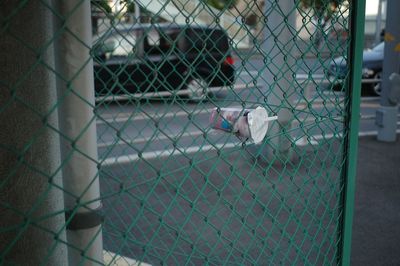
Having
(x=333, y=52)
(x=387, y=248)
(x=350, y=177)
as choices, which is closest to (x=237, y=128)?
(x=333, y=52)

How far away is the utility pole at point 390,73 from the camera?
5.81 metres

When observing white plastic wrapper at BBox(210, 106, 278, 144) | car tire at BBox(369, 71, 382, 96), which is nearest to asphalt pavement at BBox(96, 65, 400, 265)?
white plastic wrapper at BBox(210, 106, 278, 144)

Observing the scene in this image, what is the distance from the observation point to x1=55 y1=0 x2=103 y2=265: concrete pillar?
1.14 m

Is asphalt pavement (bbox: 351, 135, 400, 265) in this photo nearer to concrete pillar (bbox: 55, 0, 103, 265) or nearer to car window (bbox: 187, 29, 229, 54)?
car window (bbox: 187, 29, 229, 54)

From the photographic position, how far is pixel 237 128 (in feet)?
5.47

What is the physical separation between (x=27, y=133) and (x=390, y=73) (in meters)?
5.61

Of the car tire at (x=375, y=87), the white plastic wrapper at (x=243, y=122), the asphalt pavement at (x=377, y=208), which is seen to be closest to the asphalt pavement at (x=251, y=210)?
the asphalt pavement at (x=377, y=208)

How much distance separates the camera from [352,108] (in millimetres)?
2012

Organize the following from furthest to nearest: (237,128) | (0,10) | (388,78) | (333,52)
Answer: (388,78)
(333,52)
(237,128)
(0,10)

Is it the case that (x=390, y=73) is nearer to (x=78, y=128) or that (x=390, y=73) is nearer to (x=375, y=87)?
(x=375, y=87)

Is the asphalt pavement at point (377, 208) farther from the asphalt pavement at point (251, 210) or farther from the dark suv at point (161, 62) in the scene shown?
the dark suv at point (161, 62)

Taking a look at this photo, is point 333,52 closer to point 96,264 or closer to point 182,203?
point 96,264

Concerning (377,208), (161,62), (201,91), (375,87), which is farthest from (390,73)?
(161,62)

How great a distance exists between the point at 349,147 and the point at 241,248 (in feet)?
4.16
